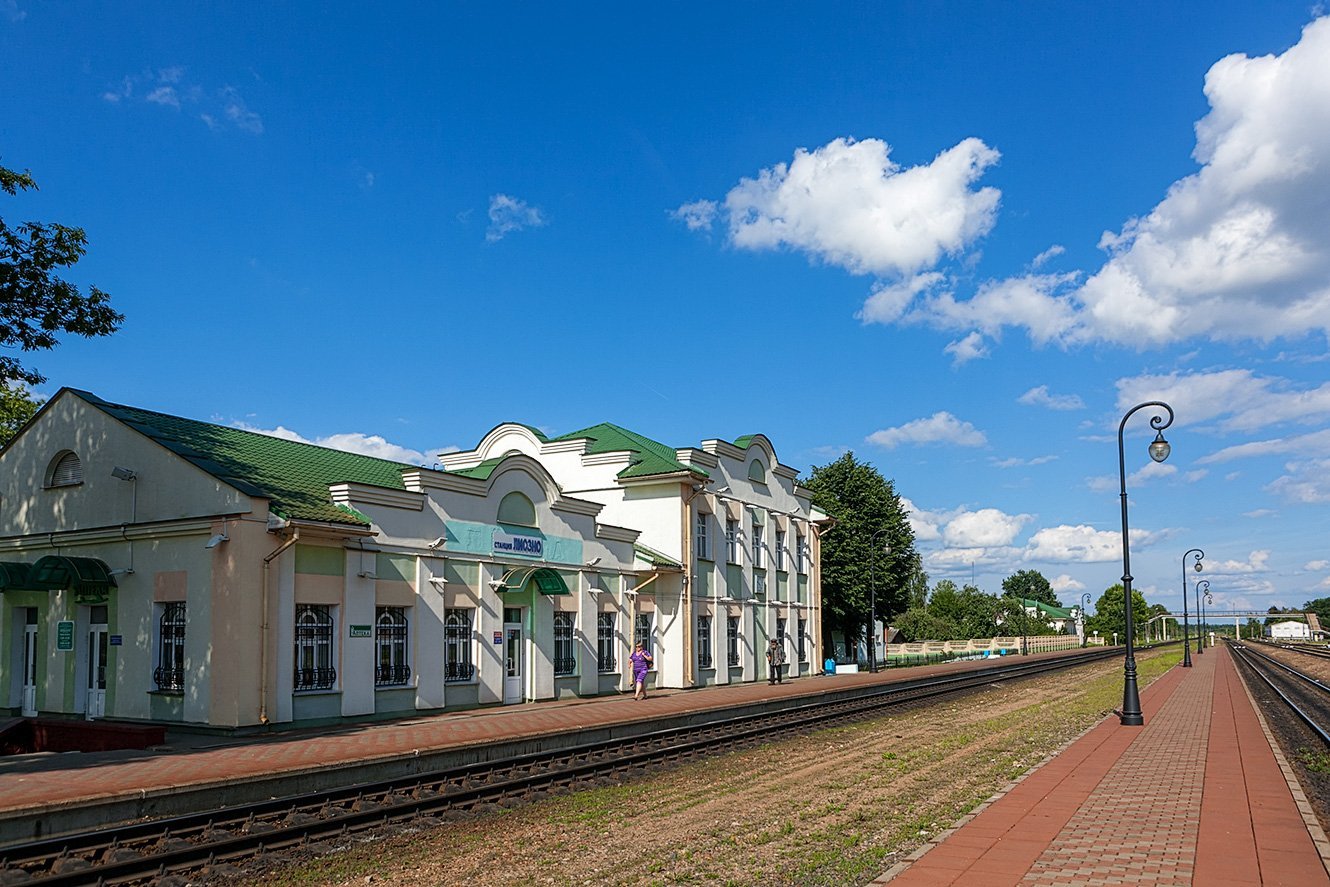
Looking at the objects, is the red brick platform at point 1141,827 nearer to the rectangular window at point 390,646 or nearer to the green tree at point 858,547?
the rectangular window at point 390,646

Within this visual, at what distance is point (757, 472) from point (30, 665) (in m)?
24.5

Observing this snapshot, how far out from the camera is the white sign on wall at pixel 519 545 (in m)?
25.7

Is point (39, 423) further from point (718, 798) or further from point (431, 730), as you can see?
point (718, 798)

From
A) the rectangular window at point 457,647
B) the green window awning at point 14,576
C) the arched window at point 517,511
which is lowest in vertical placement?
the rectangular window at point 457,647

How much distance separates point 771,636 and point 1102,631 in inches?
3456

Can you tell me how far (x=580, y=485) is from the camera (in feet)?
117

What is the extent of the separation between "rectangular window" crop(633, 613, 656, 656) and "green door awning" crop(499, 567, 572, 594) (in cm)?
545

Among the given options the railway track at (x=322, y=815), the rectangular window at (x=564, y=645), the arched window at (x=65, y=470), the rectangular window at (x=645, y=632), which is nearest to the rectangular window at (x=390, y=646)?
the rectangular window at (x=564, y=645)

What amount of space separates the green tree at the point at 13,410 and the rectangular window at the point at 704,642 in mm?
23964

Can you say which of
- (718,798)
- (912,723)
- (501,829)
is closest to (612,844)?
(501,829)

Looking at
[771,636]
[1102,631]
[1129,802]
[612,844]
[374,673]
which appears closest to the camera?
[612,844]

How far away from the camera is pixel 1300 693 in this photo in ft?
112

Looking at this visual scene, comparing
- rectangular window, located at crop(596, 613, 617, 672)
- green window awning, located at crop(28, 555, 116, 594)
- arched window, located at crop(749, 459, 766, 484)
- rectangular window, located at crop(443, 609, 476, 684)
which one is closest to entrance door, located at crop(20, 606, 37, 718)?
green window awning, located at crop(28, 555, 116, 594)

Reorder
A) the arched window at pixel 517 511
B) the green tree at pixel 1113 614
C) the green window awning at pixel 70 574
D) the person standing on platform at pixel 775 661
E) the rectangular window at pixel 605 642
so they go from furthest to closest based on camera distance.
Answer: the green tree at pixel 1113 614, the person standing on platform at pixel 775 661, the rectangular window at pixel 605 642, the arched window at pixel 517 511, the green window awning at pixel 70 574
